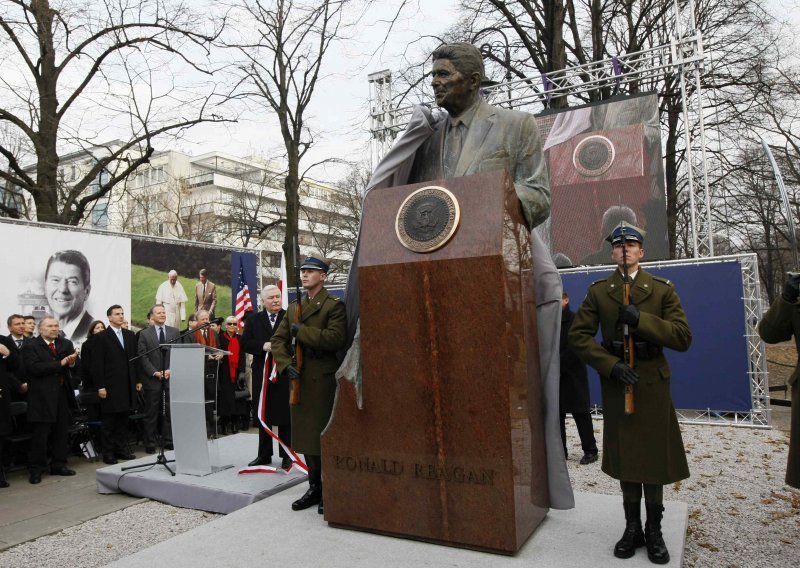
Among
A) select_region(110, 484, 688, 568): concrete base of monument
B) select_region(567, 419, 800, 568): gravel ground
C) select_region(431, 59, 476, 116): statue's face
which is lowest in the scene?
select_region(567, 419, 800, 568): gravel ground

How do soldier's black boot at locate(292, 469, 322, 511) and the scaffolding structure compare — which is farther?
the scaffolding structure

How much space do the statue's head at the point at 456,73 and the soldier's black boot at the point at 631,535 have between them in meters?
2.44

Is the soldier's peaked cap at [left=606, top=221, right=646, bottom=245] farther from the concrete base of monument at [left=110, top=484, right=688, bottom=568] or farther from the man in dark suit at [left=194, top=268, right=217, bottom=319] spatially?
the man in dark suit at [left=194, top=268, right=217, bottom=319]

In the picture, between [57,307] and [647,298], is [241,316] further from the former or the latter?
[647,298]

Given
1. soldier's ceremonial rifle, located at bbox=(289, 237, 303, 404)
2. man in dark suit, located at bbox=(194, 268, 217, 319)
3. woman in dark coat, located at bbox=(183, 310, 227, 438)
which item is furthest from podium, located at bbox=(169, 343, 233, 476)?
man in dark suit, located at bbox=(194, 268, 217, 319)

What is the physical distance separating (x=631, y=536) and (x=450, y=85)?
2.62 metres

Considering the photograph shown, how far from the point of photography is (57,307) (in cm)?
→ 873

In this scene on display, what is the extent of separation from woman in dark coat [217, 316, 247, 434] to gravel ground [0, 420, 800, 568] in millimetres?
3856

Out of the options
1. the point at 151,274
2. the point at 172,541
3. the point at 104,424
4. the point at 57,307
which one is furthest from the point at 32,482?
the point at 172,541

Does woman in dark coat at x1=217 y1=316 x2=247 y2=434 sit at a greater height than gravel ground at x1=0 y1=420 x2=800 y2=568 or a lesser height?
greater

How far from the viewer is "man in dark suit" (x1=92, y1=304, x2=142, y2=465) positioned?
800 centimetres

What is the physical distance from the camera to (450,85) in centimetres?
359

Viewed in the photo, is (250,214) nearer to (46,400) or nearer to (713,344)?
(46,400)

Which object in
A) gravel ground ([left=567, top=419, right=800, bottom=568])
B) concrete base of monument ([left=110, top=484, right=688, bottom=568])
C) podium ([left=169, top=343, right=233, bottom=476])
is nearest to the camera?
concrete base of monument ([left=110, top=484, right=688, bottom=568])
